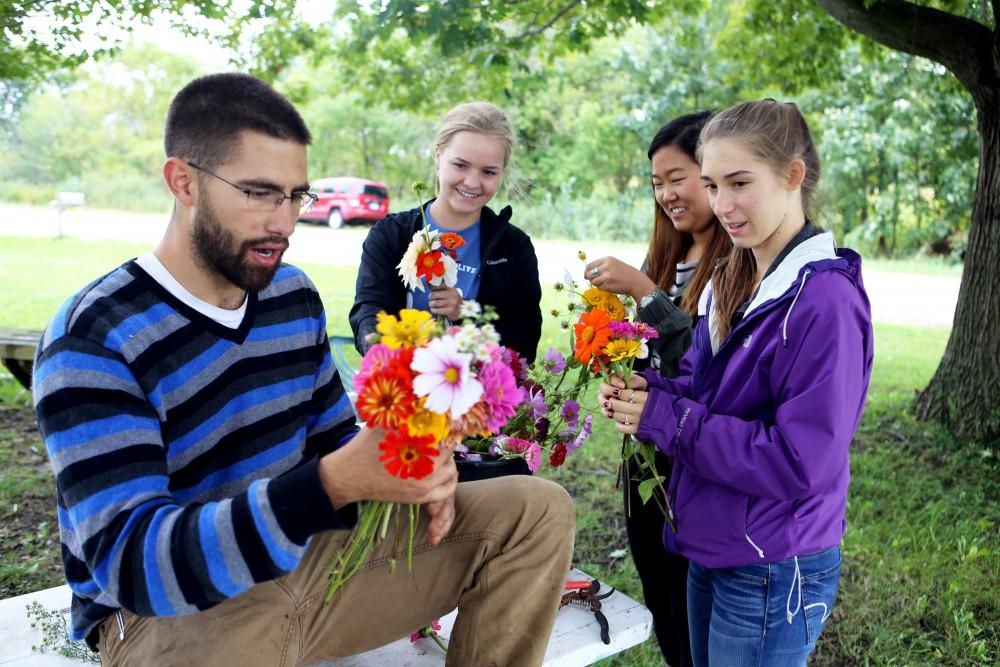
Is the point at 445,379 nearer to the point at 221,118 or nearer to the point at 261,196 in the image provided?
the point at 261,196

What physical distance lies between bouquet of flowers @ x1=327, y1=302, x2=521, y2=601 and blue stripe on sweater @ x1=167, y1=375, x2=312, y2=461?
0.51 m

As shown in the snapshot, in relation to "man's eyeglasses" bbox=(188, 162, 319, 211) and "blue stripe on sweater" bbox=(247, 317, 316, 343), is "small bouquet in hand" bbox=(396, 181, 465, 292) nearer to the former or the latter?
"blue stripe on sweater" bbox=(247, 317, 316, 343)

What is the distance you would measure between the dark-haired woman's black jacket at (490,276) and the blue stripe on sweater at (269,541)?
59.5 inches

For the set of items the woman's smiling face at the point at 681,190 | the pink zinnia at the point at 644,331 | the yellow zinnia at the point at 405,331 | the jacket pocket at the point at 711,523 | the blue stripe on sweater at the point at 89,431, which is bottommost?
the jacket pocket at the point at 711,523

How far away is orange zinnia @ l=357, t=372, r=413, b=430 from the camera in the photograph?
4.87 ft

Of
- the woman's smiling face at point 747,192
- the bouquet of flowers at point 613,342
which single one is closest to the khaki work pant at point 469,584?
the bouquet of flowers at point 613,342

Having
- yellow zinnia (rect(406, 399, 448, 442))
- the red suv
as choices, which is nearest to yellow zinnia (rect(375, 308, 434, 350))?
yellow zinnia (rect(406, 399, 448, 442))

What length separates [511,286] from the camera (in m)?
3.26

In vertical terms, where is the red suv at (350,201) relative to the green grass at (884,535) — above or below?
below

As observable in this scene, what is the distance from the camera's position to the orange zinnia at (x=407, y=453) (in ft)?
4.95

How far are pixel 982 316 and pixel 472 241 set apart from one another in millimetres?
4236

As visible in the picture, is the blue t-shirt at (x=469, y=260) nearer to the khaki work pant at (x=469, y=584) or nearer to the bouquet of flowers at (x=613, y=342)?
the bouquet of flowers at (x=613, y=342)

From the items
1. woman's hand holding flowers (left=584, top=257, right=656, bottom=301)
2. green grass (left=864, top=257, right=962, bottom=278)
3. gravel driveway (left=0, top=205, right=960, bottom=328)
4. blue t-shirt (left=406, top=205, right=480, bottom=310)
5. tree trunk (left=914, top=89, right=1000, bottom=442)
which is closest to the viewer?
woman's hand holding flowers (left=584, top=257, right=656, bottom=301)

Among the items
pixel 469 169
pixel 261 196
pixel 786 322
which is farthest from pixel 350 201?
pixel 786 322
